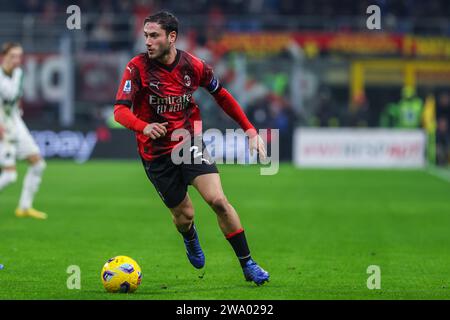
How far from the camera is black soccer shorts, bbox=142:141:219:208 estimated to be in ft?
28.1

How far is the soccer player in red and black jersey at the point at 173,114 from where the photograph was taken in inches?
328

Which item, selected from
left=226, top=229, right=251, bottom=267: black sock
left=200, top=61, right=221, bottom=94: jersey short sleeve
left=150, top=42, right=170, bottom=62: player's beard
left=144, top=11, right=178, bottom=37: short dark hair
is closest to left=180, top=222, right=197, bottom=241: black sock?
left=226, top=229, right=251, bottom=267: black sock

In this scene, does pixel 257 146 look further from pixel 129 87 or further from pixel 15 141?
pixel 15 141

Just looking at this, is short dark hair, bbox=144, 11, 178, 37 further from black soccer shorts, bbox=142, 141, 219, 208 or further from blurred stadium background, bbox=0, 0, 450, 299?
blurred stadium background, bbox=0, 0, 450, 299

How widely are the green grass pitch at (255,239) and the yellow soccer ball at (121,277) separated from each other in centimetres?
12

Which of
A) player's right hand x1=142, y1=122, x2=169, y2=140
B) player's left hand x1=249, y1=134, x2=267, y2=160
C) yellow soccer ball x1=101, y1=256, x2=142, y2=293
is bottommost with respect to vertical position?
yellow soccer ball x1=101, y1=256, x2=142, y2=293

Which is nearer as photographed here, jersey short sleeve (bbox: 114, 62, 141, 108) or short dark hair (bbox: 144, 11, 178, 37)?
jersey short sleeve (bbox: 114, 62, 141, 108)

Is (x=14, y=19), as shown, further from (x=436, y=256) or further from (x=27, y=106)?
(x=436, y=256)

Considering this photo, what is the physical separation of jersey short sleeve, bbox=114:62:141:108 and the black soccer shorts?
684 millimetres

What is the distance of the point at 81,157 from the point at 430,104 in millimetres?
10480

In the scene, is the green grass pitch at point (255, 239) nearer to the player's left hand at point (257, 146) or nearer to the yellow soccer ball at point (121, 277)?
the yellow soccer ball at point (121, 277)

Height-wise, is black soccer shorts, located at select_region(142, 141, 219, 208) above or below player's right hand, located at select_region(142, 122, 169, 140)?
below

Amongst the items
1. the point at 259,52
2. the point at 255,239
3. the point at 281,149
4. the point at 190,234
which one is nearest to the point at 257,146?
the point at 190,234

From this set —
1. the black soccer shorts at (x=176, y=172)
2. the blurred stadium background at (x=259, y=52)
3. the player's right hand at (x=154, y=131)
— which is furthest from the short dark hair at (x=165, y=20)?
the blurred stadium background at (x=259, y=52)
